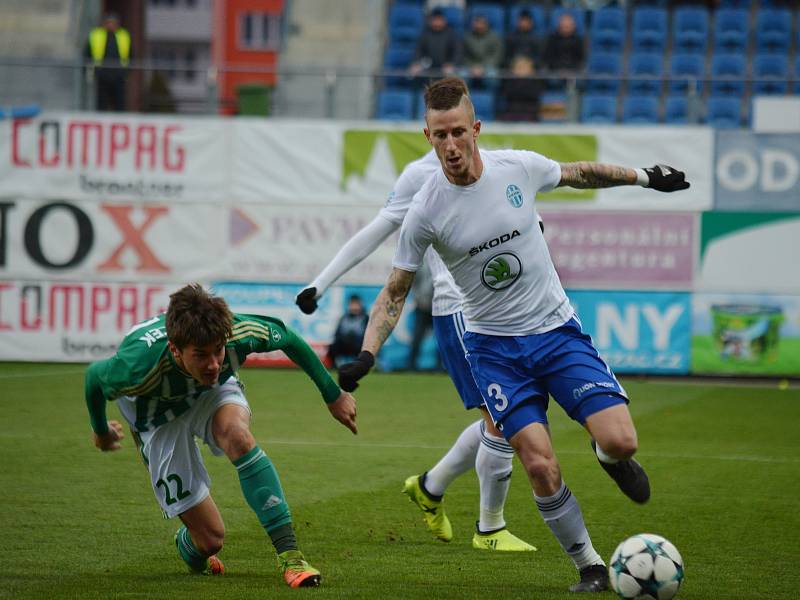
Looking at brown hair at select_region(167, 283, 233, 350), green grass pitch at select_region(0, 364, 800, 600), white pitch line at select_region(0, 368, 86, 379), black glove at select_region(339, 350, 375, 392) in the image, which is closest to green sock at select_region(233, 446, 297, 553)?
green grass pitch at select_region(0, 364, 800, 600)

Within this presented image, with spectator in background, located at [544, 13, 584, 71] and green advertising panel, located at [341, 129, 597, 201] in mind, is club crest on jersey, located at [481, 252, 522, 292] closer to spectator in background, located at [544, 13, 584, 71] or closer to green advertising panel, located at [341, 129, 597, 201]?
green advertising panel, located at [341, 129, 597, 201]

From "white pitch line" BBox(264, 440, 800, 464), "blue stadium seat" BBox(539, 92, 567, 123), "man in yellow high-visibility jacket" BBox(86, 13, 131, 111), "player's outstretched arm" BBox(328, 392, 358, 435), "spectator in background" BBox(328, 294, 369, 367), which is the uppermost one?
→ "man in yellow high-visibility jacket" BBox(86, 13, 131, 111)

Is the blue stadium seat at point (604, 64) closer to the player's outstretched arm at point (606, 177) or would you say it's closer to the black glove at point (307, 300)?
the player's outstretched arm at point (606, 177)

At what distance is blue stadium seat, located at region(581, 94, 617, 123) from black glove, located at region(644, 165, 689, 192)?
46.3ft

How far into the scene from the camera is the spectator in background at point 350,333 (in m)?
18.2

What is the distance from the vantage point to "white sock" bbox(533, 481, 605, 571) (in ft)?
19.3

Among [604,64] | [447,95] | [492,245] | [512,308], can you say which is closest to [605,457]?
[512,308]

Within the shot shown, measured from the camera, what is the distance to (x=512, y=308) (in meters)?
6.09

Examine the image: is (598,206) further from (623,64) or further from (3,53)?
(3,53)

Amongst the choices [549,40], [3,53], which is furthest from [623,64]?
[3,53]

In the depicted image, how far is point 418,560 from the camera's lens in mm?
6742

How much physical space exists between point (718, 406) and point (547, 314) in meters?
9.46

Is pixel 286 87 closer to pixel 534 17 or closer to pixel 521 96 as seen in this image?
pixel 521 96

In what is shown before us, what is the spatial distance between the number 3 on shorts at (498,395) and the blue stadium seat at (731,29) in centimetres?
1832
